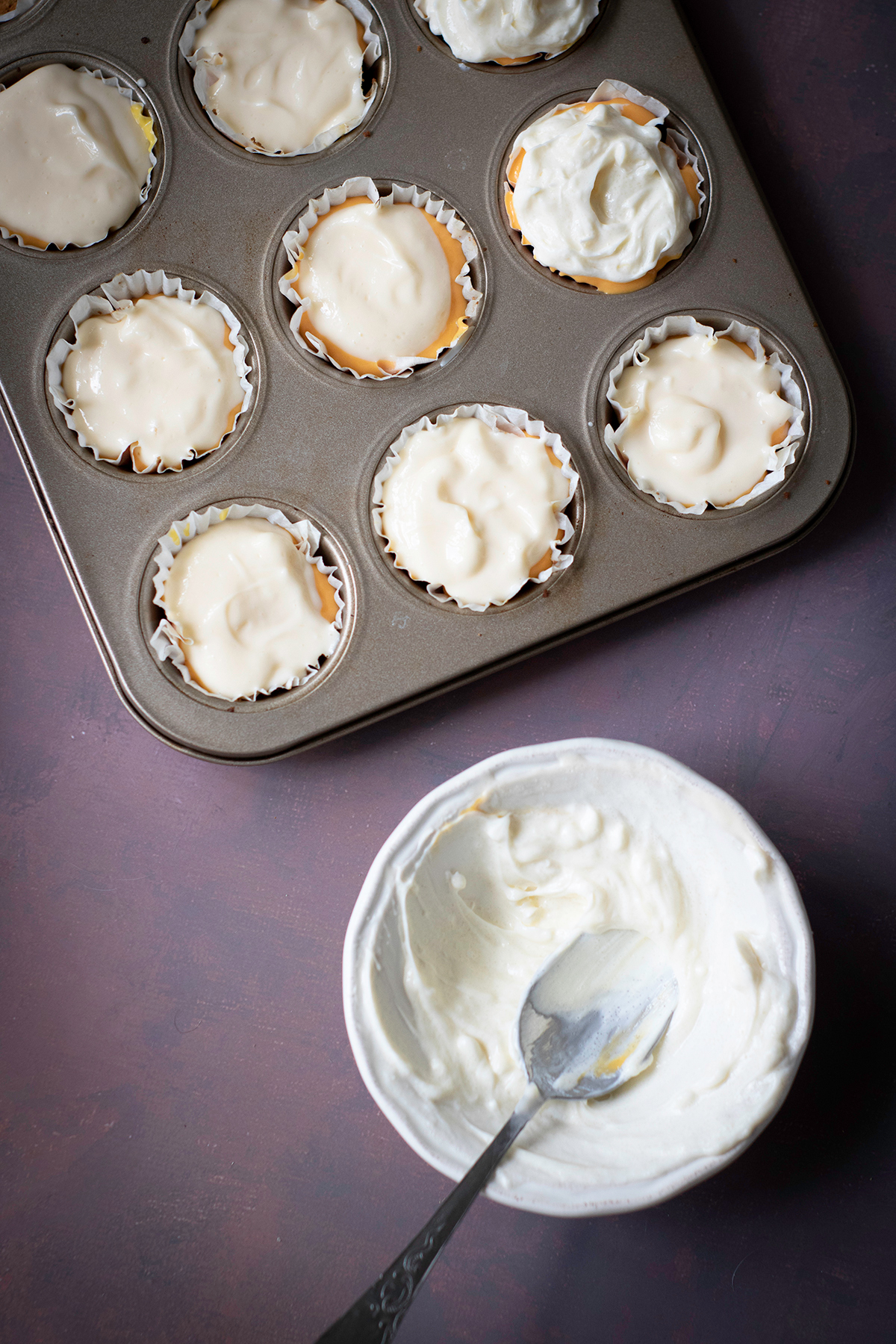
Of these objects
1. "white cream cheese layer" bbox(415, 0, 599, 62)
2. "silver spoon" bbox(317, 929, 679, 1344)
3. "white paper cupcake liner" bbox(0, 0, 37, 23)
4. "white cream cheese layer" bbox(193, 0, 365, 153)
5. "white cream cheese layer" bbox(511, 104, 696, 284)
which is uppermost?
"white paper cupcake liner" bbox(0, 0, 37, 23)

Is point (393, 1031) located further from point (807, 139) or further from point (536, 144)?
point (807, 139)

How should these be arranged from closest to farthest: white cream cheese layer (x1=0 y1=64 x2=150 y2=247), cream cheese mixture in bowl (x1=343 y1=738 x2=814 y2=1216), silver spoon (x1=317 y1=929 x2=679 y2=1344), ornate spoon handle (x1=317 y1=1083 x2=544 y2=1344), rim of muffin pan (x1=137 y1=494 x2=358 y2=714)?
ornate spoon handle (x1=317 y1=1083 x2=544 y2=1344)
cream cheese mixture in bowl (x1=343 y1=738 x2=814 y2=1216)
silver spoon (x1=317 y1=929 x2=679 y2=1344)
rim of muffin pan (x1=137 y1=494 x2=358 y2=714)
white cream cheese layer (x1=0 y1=64 x2=150 y2=247)

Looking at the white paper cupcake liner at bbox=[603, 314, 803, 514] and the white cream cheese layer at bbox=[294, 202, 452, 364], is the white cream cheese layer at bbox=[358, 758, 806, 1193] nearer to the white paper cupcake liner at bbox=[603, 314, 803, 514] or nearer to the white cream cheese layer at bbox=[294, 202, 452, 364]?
the white paper cupcake liner at bbox=[603, 314, 803, 514]

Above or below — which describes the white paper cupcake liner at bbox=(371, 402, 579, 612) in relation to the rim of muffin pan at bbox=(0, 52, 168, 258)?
below

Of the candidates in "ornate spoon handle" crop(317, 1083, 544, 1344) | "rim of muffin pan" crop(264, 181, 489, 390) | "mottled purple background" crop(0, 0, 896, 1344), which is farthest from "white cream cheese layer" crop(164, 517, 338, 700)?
"ornate spoon handle" crop(317, 1083, 544, 1344)

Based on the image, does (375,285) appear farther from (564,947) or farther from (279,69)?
(564,947)

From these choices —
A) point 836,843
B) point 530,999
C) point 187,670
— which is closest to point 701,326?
point 836,843

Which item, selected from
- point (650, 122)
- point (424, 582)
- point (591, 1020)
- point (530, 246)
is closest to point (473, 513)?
point (424, 582)
